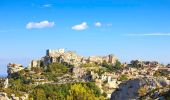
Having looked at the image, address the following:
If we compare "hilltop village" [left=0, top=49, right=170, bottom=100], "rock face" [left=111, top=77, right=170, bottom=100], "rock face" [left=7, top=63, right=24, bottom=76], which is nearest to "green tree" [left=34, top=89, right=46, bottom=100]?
"hilltop village" [left=0, top=49, right=170, bottom=100]

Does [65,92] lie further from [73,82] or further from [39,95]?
[73,82]

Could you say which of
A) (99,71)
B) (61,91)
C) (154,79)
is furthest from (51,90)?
(154,79)

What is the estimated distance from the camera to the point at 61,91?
408 ft

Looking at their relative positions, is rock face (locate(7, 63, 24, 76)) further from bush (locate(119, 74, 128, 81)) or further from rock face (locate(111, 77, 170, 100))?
rock face (locate(111, 77, 170, 100))

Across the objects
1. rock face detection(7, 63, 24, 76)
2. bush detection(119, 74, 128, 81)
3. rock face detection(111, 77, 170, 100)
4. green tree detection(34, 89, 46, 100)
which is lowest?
green tree detection(34, 89, 46, 100)

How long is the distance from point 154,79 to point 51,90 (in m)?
94.8

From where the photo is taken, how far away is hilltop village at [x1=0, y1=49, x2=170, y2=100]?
3177 cm

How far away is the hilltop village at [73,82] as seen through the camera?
31.8 m

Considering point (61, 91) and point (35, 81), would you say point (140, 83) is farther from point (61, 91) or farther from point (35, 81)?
point (35, 81)

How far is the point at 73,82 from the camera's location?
13725 cm

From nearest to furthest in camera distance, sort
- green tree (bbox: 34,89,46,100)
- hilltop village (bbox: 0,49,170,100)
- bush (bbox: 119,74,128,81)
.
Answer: hilltop village (bbox: 0,49,170,100)
green tree (bbox: 34,89,46,100)
bush (bbox: 119,74,128,81)

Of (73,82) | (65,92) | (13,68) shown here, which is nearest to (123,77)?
(73,82)

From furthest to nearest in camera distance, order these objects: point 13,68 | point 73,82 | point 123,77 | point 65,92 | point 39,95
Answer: point 13,68
point 123,77
point 73,82
point 65,92
point 39,95

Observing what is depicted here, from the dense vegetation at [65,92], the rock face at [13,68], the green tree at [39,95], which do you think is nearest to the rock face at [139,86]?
the dense vegetation at [65,92]
